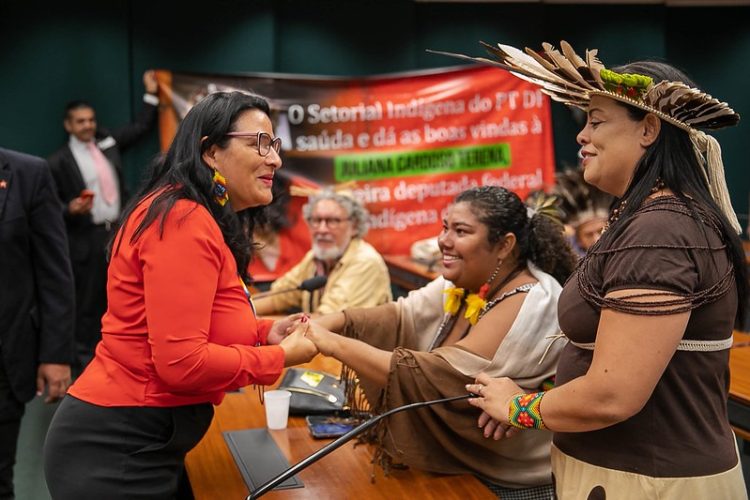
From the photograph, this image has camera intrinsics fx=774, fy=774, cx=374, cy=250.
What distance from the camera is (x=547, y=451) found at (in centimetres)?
214

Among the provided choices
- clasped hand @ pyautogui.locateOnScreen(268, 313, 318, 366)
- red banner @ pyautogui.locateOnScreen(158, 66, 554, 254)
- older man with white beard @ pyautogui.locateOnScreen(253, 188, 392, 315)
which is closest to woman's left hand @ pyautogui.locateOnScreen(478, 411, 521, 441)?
clasped hand @ pyautogui.locateOnScreen(268, 313, 318, 366)

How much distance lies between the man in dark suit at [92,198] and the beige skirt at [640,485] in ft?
14.4

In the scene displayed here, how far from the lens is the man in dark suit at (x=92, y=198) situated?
539 centimetres

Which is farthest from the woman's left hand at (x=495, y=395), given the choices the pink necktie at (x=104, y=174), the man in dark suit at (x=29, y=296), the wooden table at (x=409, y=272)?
the pink necktie at (x=104, y=174)

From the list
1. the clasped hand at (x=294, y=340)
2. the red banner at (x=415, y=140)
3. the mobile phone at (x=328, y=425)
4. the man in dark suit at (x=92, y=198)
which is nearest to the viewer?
the clasped hand at (x=294, y=340)

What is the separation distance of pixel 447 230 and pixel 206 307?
1.06m

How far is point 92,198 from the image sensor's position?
525cm

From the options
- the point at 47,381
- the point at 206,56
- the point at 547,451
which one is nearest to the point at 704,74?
the point at 206,56

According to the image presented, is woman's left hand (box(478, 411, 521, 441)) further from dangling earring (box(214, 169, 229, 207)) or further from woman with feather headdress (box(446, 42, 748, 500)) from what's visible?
dangling earring (box(214, 169, 229, 207))

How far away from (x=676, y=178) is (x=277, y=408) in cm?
133

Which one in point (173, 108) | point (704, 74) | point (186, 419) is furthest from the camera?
point (704, 74)

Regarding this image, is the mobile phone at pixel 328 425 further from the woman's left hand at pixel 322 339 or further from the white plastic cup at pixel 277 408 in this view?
the woman's left hand at pixel 322 339

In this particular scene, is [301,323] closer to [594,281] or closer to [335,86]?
[594,281]

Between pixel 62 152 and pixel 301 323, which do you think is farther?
pixel 62 152
